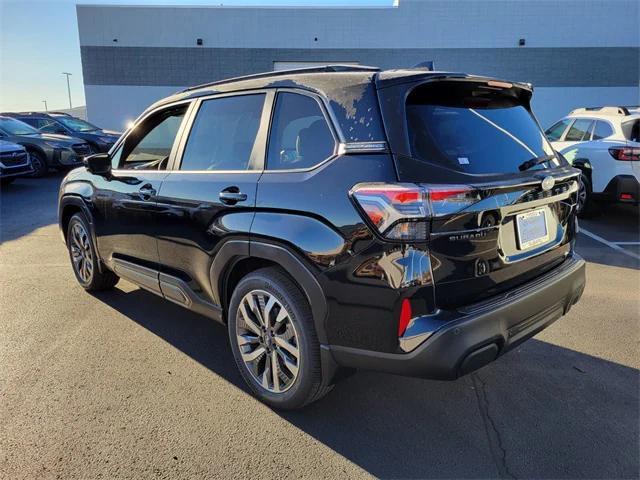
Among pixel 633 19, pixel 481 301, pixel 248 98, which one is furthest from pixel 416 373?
pixel 633 19

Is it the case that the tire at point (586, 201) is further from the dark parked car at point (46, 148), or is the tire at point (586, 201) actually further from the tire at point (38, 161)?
the tire at point (38, 161)

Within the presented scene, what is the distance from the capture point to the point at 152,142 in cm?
421

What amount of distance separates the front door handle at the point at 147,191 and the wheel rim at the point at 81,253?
3.93ft

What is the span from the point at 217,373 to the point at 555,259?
2.28 m

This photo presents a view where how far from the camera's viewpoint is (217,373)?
129 inches

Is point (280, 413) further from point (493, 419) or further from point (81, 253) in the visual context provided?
point (81, 253)

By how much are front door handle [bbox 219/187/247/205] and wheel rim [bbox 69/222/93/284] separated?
2.22m

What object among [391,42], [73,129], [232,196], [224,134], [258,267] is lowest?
[258,267]

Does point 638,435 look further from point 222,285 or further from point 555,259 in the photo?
point 222,285

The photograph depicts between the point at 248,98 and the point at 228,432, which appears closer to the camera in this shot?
the point at 228,432

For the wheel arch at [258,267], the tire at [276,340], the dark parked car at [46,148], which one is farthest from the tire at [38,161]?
the tire at [276,340]

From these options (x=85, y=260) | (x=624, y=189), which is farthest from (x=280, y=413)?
(x=624, y=189)

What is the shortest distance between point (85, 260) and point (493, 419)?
3874mm

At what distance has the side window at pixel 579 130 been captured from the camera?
Result: 7915 millimetres
